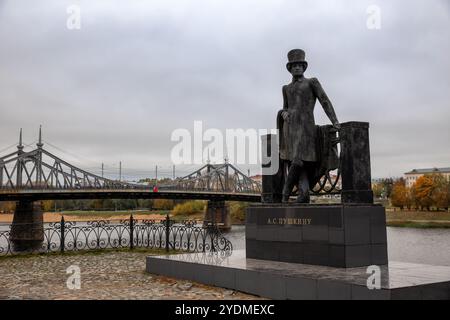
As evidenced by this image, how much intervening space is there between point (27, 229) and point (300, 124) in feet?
97.2

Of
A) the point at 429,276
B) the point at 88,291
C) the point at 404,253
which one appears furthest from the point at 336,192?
the point at 404,253

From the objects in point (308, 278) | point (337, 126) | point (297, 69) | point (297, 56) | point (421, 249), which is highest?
point (297, 56)

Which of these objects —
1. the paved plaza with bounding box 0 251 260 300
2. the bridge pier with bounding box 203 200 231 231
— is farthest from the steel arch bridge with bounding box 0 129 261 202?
the paved plaza with bounding box 0 251 260 300

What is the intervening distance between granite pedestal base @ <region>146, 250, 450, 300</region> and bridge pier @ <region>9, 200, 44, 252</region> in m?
18.4

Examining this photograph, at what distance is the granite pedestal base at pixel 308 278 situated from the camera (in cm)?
506

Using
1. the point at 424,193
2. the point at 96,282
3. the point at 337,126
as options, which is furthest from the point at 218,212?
the point at 337,126

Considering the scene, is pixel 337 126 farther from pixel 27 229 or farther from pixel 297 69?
pixel 27 229

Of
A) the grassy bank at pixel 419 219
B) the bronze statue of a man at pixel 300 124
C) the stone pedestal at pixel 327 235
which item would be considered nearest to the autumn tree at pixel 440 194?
the grassy bank at pixel 419 219

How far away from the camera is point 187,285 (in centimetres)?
713

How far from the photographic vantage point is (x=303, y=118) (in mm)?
7742

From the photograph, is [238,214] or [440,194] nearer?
[440,194]

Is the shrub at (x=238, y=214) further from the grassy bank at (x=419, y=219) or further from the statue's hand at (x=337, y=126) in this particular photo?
the statue's hand at (x=337, y=126)

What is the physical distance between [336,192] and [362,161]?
83cm
